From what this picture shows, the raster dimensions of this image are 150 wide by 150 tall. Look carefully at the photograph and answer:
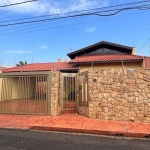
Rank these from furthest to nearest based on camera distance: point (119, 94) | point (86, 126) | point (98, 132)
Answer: point (119, 94)
point (86, 126)
point (98, 132)

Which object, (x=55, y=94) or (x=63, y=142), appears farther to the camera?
(x=55, y=94)

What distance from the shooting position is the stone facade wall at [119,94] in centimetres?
925

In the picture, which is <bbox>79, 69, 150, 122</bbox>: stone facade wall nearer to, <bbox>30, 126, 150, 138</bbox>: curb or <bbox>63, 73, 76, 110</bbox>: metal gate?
<bbox>63, 73, 76, 110</bbox>: metal gate

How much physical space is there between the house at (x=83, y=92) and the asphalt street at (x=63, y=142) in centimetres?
269

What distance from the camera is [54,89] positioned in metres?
10.7

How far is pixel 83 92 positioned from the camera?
1075 centimetres

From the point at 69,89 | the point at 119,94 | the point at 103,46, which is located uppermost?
the point at 103,46

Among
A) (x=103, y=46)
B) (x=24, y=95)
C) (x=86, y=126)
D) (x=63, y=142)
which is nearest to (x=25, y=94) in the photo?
(x=24, y=95)

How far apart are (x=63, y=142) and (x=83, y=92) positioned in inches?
187

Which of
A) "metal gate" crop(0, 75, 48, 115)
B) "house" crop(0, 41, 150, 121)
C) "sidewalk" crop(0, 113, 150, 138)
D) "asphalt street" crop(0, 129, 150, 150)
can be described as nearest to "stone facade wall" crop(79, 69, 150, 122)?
"house" crop(0, 41, 150, 121)

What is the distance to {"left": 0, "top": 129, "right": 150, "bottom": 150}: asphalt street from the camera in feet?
18.7

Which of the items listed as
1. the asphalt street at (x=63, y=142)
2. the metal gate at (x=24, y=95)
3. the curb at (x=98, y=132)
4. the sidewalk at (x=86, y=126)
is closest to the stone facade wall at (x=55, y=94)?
the metal gate at (x=24, y=95)

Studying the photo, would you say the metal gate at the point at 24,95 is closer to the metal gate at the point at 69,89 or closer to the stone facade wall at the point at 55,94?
the stone facade wall at the point at 55,94

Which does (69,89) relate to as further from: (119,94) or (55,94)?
(119,94)
